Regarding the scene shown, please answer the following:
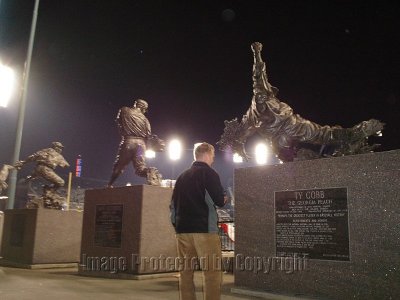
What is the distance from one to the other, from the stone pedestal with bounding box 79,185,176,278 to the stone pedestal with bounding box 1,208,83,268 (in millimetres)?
1990

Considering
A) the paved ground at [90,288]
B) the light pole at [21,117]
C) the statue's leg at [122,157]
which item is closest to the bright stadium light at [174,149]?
the statue's leg at [122,157]

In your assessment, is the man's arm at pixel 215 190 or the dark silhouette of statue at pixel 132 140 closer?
the man's arm at pixel 215 190

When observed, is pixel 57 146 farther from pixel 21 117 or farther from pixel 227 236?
pixel 227 236

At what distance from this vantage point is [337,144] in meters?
6.32

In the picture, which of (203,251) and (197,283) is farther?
(197,283)

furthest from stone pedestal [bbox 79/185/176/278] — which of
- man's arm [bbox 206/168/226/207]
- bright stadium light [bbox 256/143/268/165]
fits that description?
man's arm [bbox 206/168/226/207]

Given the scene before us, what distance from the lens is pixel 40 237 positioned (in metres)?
10.1

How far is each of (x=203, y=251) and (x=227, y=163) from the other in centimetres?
3530

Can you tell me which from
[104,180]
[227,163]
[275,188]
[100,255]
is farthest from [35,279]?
[227,163]

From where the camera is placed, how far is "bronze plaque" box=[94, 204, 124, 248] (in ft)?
26.7

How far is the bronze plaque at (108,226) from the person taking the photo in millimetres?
8141

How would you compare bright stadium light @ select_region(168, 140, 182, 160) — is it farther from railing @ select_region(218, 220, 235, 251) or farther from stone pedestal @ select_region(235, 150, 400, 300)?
stone pedestal @ select_region(235, 150, 400, 300)

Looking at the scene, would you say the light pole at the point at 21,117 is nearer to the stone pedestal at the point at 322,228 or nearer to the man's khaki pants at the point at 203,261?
the stone pedestal at the point at 322,228

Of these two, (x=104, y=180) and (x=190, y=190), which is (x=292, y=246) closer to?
(x=190, y=190)
